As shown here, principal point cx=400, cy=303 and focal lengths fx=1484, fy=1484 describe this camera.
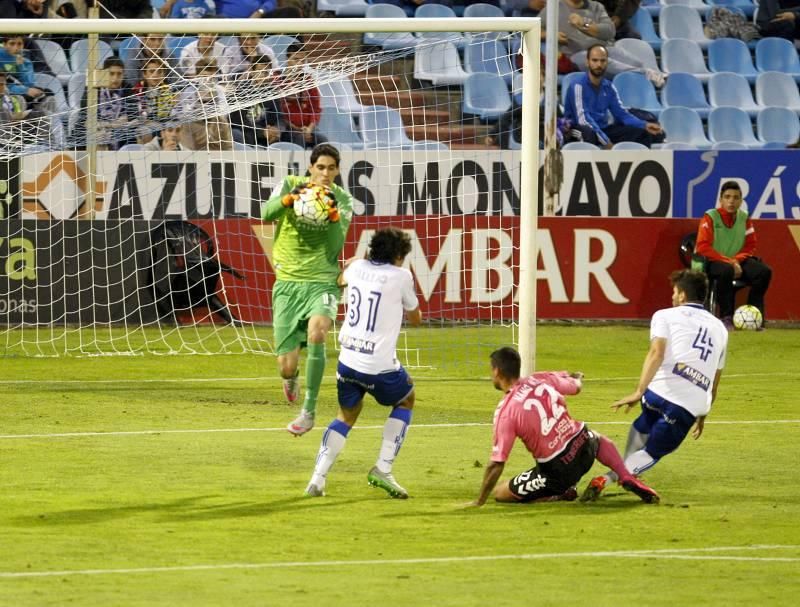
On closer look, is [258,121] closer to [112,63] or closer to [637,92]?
[112,63]

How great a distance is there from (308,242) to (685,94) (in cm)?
1481

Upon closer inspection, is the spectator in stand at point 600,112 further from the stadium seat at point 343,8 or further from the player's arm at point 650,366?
the player's arm at point 650,366

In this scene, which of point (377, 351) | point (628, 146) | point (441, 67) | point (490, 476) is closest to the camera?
point (490, 476)

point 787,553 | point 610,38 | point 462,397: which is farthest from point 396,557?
point 610,38

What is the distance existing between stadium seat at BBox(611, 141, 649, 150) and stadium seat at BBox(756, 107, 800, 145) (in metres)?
2.38

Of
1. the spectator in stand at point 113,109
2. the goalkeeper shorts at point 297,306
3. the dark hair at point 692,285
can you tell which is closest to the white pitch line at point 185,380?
the spectator in stand at point 113,109

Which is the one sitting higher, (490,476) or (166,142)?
(166,142)

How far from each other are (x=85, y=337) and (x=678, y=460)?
30.1ft

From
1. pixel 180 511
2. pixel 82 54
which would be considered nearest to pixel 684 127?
pixel 82 54

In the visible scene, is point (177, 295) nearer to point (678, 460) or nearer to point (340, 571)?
point (678, 460)

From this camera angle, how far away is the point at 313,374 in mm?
9805

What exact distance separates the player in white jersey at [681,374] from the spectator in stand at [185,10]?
47.8 ft

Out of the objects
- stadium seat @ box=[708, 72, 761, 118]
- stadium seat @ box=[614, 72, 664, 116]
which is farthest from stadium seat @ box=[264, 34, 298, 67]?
stadium seat @ box=[708, 72, 761, 118]

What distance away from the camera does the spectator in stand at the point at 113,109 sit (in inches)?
617
